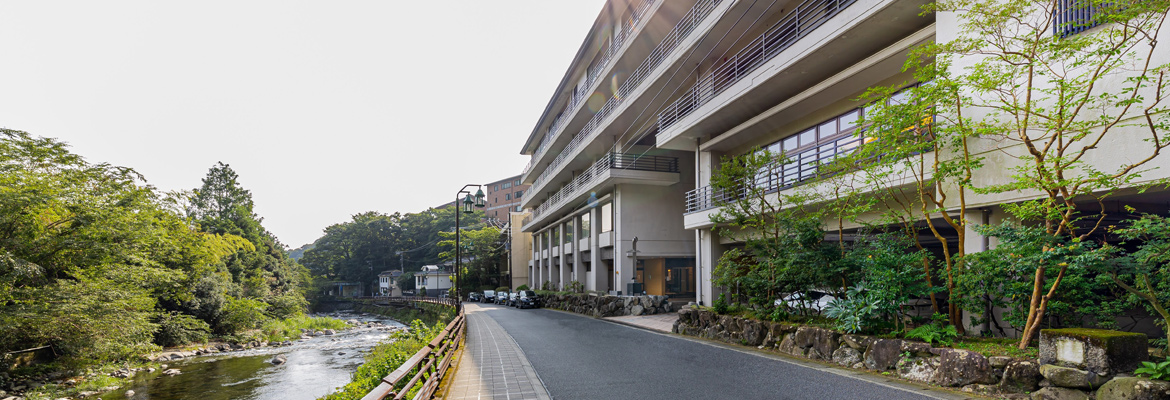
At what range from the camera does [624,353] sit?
40.6ft

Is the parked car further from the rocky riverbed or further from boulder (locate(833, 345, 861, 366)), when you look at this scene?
boulder (locate(833, 345, 861, 366))

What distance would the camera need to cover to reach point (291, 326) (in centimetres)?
3888

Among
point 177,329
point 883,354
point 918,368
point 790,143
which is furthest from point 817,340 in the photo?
point 177,329

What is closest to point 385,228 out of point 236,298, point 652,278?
point 236,298

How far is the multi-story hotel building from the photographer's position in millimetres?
13297

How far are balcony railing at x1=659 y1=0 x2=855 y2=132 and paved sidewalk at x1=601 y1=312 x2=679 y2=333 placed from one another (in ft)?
25.0

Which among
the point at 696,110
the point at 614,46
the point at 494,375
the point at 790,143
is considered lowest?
the point at 494,375

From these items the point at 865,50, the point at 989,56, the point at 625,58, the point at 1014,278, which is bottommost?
Result: the point at 1014,278

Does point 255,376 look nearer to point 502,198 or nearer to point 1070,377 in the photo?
point 1070,377

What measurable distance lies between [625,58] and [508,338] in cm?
1531

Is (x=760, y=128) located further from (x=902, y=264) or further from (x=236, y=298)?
(x=236, y=298)

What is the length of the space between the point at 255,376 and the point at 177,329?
975 centimetres

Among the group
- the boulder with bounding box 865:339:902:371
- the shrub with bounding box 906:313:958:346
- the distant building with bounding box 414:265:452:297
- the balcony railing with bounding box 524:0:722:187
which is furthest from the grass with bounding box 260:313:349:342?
the shrub with bounding box 906:313:958:346

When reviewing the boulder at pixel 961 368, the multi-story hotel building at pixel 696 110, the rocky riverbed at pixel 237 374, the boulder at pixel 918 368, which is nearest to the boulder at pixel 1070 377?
the boulder at pixel 961 368
